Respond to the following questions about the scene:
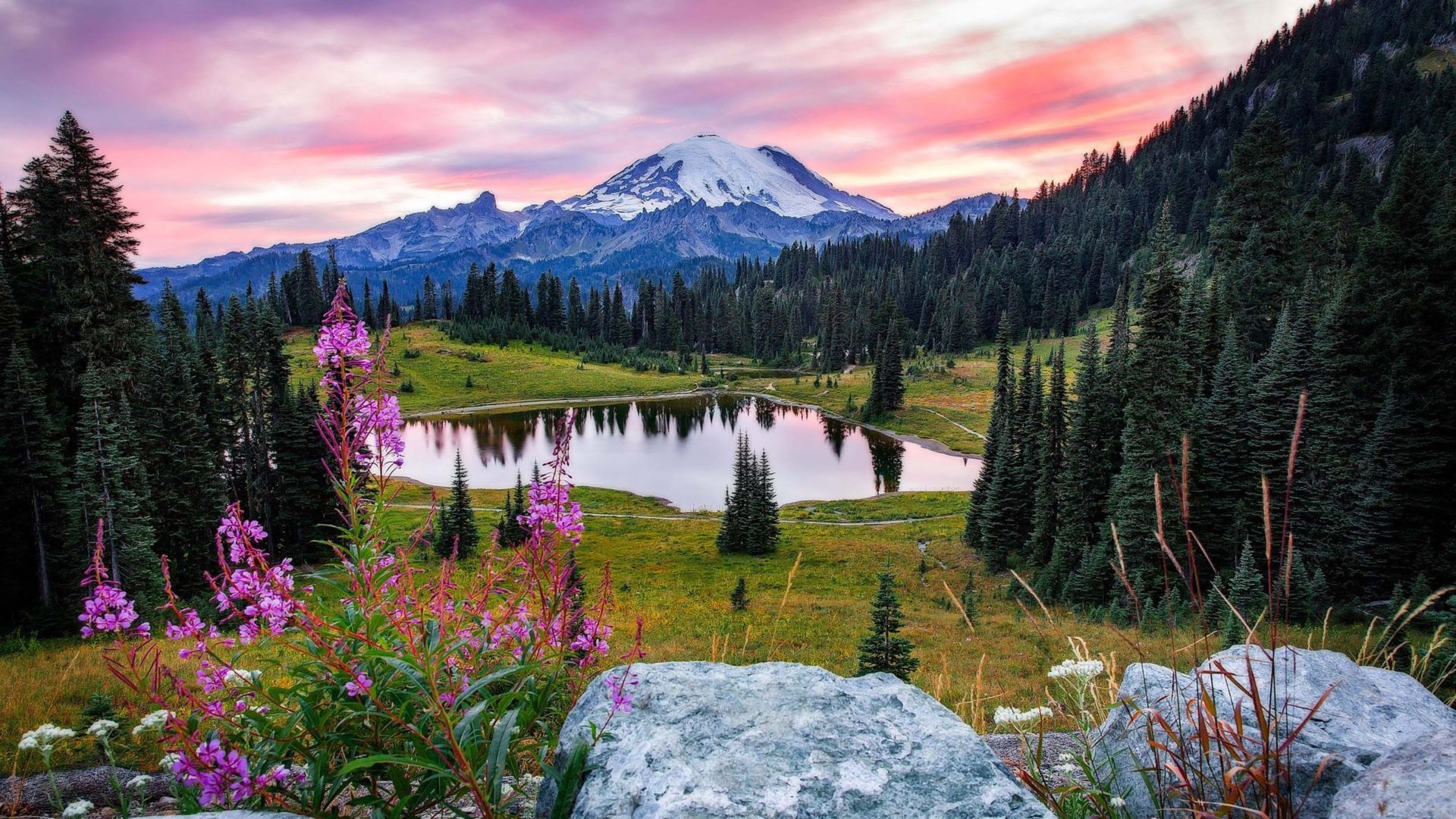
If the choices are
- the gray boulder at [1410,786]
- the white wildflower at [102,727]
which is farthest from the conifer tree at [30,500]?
the gray boulder at [1410,786]

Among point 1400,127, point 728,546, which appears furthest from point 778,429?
point 1400,127

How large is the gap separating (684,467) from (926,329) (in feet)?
322

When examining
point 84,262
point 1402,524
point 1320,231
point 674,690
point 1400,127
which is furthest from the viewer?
point 1400,127

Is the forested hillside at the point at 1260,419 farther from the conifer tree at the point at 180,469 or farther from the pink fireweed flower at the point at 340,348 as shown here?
the conifer tree at the point at 180,469

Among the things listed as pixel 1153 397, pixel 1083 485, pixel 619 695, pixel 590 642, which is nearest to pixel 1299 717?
pixel 619 695

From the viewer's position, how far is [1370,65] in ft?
456

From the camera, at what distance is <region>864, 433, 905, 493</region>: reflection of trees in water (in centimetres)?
6538

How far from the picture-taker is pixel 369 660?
115 inches

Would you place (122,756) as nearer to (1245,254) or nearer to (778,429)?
(1245,254)

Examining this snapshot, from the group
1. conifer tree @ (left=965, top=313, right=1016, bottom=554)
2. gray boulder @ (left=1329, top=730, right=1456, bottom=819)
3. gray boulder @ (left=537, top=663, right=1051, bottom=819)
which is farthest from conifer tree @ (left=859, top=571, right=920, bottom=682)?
conifer tree @ (left=965, top=313, right=1016, bottom=554)

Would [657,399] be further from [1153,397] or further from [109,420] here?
[109,420]

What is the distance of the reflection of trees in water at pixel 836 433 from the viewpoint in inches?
3194

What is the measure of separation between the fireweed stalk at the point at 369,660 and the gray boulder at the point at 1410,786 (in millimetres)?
2777

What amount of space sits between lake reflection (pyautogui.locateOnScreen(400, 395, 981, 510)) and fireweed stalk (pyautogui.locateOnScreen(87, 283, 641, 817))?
5018 centimetres
